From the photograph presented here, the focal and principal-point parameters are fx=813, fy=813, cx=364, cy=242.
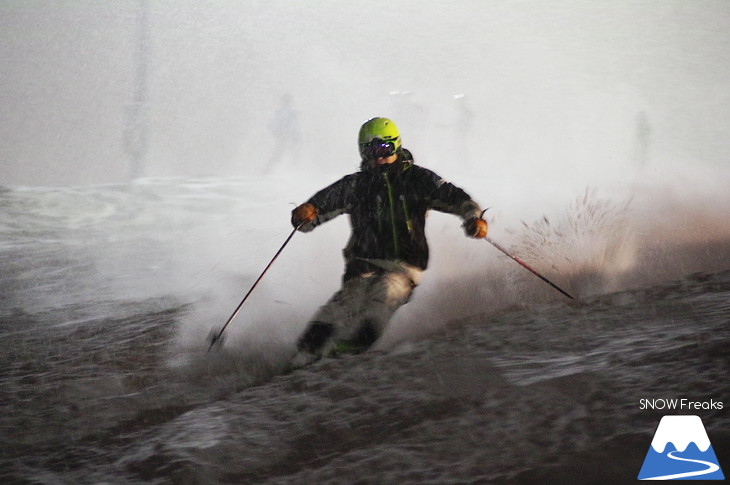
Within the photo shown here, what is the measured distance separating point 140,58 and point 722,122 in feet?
39.0

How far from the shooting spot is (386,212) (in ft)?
13.8

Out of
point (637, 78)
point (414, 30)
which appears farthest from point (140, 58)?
point (637, 78)

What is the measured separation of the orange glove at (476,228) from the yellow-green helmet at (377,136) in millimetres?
561

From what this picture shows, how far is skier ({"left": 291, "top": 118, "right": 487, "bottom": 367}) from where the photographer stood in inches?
163

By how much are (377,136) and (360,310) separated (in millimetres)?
931

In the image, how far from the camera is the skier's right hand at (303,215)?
427 cm

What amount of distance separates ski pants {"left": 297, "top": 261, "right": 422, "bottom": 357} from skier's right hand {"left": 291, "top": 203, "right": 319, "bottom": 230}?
40cm

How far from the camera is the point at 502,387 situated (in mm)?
3238

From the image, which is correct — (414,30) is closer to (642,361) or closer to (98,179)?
(98,179)

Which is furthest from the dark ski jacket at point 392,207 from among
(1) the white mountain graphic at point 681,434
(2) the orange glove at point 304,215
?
(1) the white mountain graphic at point 681,434

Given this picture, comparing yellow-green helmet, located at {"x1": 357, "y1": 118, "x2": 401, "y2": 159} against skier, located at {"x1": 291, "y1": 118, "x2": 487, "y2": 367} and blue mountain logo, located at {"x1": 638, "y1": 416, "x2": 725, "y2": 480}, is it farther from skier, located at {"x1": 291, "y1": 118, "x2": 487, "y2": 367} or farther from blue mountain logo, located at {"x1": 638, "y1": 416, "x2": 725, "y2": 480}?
blue mountain logo, located at {"x1": 638, "y1": 416, "x2": 725, "y2": 480}

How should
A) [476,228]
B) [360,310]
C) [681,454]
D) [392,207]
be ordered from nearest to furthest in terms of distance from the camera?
1. [681,454]
2. [360,310]
3. [476,228]
4. [392,207]

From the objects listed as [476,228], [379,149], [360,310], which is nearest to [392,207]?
[379,149]

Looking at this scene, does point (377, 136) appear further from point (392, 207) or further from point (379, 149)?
point (392, 207)
